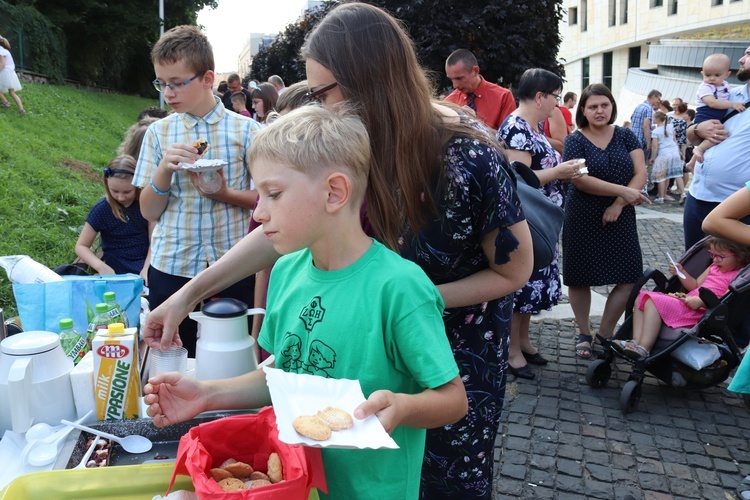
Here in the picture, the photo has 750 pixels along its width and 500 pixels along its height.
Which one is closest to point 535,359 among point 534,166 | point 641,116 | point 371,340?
point 534,166

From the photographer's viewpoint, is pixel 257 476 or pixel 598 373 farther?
pixel 598 373

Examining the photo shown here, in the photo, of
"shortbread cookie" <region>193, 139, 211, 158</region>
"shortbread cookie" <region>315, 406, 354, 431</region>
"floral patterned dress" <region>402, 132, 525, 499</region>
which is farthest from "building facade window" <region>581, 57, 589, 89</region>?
"shortbread cookie" <region>315, 406, 354, 431</region>

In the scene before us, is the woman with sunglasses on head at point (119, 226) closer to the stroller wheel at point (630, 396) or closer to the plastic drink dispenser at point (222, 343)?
the plastic drink dispenser at point (222, 343)

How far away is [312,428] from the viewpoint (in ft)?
3.63

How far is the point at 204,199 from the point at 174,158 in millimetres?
357

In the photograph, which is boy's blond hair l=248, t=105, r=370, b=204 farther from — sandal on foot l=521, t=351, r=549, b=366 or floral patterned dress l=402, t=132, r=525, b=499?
sandal on foot l=521, t=351, r=549, b=366

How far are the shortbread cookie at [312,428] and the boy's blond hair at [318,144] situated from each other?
19.9 inches

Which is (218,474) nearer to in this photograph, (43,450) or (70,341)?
(43,450)

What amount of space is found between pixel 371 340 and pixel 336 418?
245 millimetres

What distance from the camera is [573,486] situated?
123 inches

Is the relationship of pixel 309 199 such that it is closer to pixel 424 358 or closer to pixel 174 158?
pixel 424 358

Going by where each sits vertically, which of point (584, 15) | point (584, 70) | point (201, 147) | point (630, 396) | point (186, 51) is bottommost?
point (584, 70)

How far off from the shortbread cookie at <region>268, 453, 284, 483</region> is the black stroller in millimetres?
3022

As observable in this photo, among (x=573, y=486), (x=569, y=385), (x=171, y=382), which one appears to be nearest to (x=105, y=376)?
(x=171, y=382)
